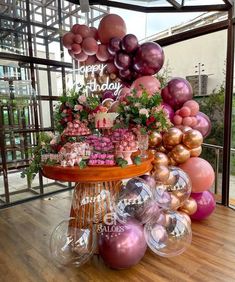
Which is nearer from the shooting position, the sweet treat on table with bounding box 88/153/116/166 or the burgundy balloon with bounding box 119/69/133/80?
the sweet treat on table with bounding box 88/153/116/166

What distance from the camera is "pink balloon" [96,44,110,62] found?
10.7 feet

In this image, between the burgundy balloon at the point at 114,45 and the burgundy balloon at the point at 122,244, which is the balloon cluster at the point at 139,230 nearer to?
the burgundy balloon at the point at 122,244

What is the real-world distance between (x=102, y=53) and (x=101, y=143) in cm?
177

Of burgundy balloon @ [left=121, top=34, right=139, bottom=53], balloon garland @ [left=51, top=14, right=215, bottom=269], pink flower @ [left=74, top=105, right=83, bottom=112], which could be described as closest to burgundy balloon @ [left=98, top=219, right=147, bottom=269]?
balloon garland @ [left=51, top=14, right=215, bottom=269]

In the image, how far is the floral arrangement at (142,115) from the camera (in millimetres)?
1978

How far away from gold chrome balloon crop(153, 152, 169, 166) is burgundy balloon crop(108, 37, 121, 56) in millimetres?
1416

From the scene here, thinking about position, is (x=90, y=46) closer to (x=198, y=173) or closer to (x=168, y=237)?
(x=198, y=173)

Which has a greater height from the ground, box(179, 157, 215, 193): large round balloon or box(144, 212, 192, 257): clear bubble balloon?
box(179, 157, 215, 193): large round balloon

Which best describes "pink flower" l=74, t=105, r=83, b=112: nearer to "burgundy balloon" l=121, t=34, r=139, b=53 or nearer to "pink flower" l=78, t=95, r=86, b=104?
"pink flower" l=78, t=95, r=86, b=104

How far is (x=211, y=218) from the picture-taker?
291cm

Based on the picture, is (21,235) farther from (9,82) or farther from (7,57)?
(7,57)

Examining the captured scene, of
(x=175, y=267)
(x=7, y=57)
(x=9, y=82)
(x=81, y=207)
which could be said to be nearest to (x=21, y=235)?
(x=81, y=207)

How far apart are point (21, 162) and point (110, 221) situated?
82.3 inches

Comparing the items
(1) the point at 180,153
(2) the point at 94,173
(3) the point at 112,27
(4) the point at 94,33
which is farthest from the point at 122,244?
(4) the point at 94,33
